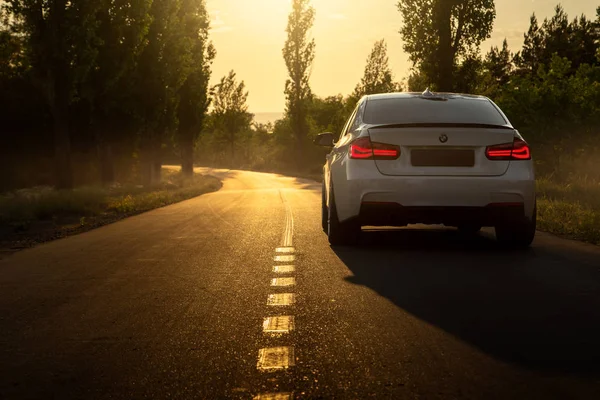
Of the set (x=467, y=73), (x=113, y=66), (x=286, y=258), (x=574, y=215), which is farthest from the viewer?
(x=467, y=73)

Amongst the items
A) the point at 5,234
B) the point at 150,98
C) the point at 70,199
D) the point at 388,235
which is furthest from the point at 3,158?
the point at 388,235

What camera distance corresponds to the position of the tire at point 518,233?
355 inches

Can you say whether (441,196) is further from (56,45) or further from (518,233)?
(56,45)

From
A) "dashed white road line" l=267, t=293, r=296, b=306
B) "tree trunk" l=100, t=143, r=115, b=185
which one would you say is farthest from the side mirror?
"tree trunk" l=100, t=143, r=115, b=185

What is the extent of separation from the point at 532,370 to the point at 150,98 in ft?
108

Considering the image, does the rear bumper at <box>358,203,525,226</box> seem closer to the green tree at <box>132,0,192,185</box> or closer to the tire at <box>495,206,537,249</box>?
the tire at <box>495,206,537,249</box>

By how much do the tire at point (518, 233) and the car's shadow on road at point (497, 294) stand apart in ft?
0.54

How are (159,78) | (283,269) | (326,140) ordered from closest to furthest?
(283,269) < (326,140) < (159,78)

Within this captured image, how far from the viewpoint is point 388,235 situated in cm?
1108

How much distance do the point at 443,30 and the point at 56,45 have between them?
1677cm

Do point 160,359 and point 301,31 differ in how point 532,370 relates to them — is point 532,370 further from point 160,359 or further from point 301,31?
point 301,31

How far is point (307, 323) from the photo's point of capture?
5.30 metres

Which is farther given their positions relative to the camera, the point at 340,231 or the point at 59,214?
the point at 59,214

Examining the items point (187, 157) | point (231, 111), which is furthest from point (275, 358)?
point (231, 111)
